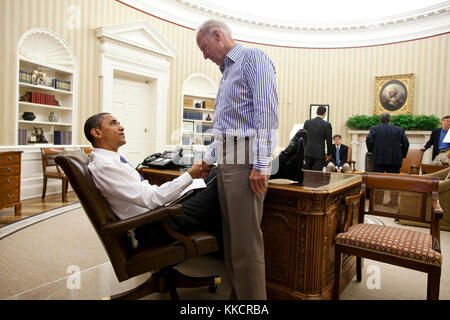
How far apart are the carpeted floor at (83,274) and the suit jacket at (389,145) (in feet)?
6.15

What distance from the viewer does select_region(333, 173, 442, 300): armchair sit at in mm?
1737

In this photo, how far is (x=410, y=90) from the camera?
27.0ft

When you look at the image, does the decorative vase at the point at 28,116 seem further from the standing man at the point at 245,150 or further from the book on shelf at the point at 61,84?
the standing man at the point at 245,150

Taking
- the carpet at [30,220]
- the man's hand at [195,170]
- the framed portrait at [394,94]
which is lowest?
the carpet at [30,220]

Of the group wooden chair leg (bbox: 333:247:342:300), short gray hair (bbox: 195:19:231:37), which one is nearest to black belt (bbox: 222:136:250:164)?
short gray hair (bbox: 195:19:231:37)

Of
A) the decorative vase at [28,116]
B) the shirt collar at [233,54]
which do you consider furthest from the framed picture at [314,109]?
the shirt collar at [233,54]

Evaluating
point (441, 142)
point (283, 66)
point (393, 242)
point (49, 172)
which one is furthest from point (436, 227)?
point (283, 66)

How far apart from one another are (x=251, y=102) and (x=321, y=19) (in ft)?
30.3

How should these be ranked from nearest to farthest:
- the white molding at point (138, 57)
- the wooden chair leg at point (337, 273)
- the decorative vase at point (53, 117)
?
the wooden chair leg at point (337, 273) < the decorative vase at point (53, 117) < the white molding at point (138, 57)

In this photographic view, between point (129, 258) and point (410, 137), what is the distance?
8470 mm

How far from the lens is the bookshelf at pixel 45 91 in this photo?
514 centimetres

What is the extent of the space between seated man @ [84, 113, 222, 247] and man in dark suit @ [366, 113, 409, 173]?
411cm

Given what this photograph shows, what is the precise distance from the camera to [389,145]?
4.95 m

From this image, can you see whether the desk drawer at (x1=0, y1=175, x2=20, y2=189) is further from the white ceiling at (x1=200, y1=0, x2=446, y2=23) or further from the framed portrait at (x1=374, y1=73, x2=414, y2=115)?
the framed portrait at (x1=374, y1=73, x2=414, y2=115)
